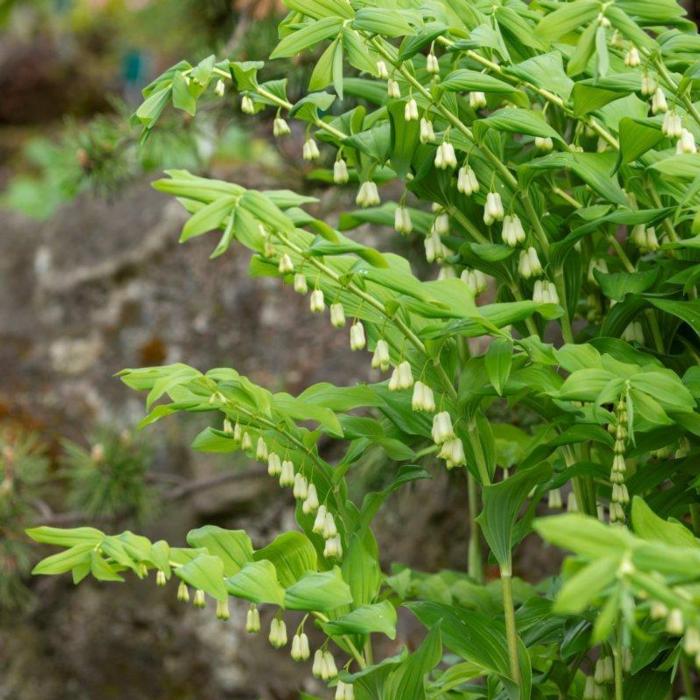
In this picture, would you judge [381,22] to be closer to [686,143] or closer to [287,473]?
[686,143]

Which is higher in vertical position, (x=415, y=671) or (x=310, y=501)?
(x=310, y=501)

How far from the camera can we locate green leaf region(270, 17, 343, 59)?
104cm

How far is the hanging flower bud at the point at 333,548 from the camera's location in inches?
44.1

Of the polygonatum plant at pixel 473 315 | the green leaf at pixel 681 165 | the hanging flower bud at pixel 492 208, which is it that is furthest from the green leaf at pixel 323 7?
the green leaf at pixel 681 165

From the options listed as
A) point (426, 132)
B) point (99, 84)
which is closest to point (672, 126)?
point (426, 132)

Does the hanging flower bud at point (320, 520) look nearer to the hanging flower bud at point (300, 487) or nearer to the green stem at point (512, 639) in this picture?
the hanging flower bud at point (300, 487)

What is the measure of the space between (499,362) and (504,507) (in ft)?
0.69

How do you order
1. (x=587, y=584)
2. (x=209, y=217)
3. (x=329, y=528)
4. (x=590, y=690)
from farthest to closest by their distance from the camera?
1. (x=590, y=690)
2. (x=329, y=528)
3. (x=209, y=217)
4. (x=587, y=584)

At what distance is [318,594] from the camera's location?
950 millimetres

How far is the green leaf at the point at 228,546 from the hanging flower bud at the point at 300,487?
0.07 meters

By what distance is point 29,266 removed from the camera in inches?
118

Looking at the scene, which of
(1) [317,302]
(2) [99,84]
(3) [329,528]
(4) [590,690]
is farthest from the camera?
(2) [99,84]

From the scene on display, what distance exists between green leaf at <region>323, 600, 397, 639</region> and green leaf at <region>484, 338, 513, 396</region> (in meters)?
0.23

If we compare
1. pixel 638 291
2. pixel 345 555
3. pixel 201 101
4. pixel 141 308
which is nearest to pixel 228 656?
pixel 141 308
